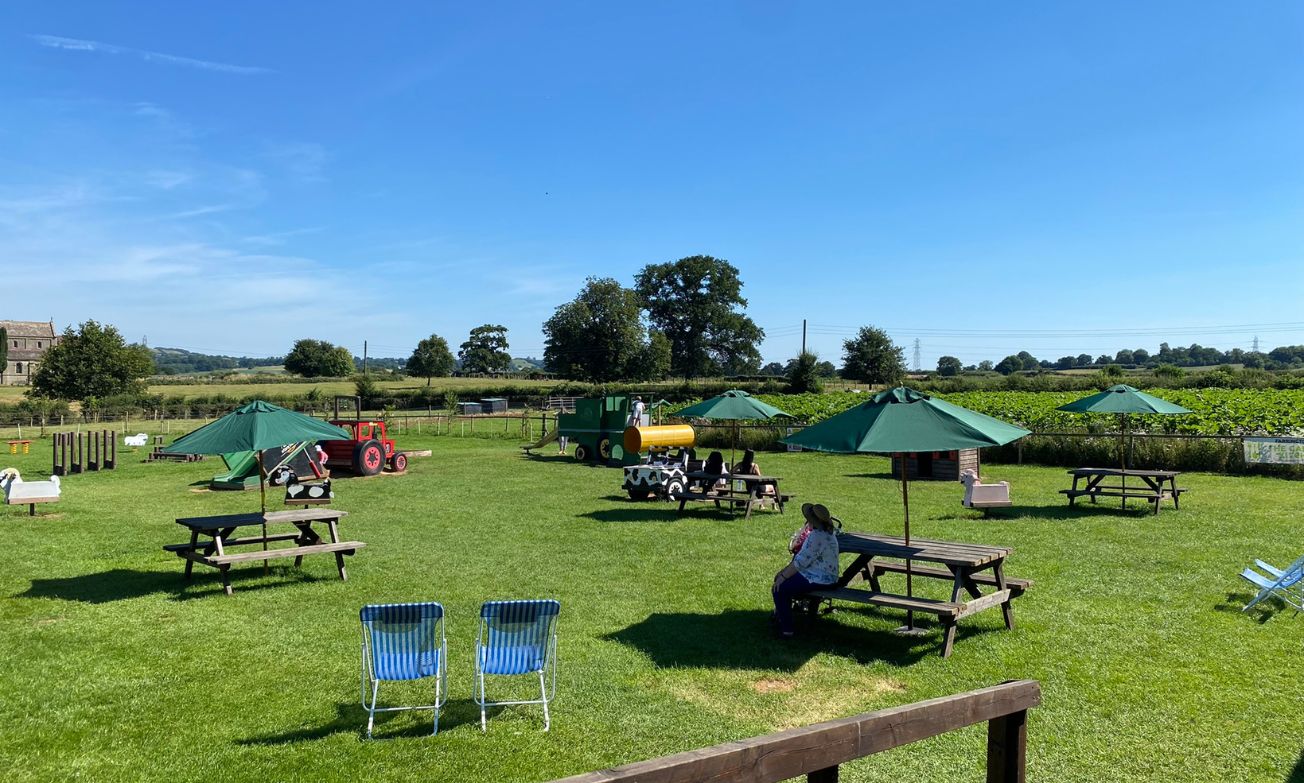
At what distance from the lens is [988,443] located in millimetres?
7492

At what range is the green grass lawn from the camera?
18.1 ft

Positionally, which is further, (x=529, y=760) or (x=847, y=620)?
(x=847, y=620)

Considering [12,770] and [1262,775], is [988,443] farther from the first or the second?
[12,770]

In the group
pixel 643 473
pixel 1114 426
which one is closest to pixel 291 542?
pixel 643 473

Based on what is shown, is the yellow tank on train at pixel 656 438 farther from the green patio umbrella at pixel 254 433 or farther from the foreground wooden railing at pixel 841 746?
the foreground wooden railing at pixel 841 746

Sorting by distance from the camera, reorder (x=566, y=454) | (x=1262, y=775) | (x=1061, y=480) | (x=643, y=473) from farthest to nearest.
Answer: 1. (x=566, y=454)
2. (x=1061, y=480)
3. (x=643, y=473)
4. (x=1262, y=775)

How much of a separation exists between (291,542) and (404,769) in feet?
27.1

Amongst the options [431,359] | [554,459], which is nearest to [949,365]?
[431,359]

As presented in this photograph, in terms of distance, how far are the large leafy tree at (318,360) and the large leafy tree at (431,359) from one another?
44.4 ft

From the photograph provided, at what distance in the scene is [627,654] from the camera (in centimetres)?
752

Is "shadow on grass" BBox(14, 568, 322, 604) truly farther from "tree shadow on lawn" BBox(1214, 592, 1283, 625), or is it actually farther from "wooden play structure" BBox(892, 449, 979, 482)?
"wooden play structure" BBox(892, 449, 979, 482)

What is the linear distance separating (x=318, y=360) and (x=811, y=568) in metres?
120

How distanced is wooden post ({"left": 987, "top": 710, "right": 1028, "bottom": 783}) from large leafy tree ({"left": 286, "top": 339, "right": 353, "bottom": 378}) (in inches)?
4669

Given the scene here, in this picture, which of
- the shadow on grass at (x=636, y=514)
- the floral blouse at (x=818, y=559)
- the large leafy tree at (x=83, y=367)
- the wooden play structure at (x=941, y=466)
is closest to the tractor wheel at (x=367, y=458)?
the shadow on grass at (x=636, y=514)
